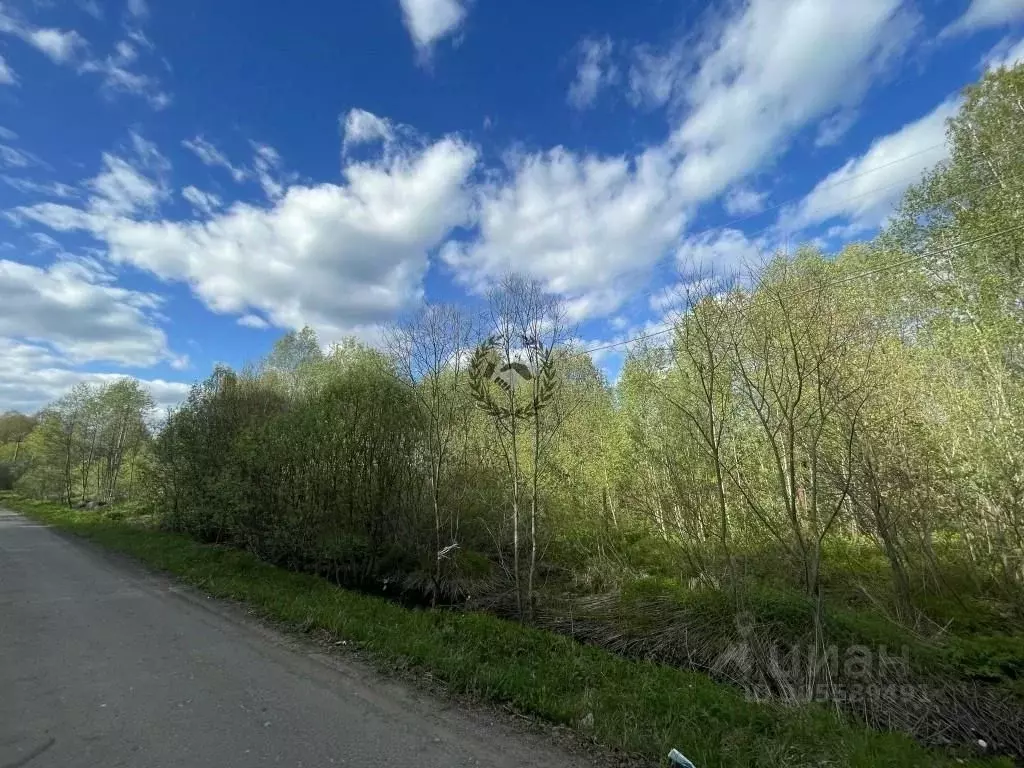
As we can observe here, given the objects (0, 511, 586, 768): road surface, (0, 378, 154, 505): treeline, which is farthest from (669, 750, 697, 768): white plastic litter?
(0, 378, 154, 505): treeline

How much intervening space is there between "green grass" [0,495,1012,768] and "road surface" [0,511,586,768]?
0.46 m

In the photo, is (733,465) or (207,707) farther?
(733,465)

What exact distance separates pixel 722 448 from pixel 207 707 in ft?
31.0

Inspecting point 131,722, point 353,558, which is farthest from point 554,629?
point 131,722

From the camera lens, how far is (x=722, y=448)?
10531 mm

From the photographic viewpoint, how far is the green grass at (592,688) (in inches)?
142

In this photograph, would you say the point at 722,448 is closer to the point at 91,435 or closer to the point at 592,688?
the point at 592,688

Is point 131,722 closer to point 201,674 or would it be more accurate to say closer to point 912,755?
point 201,674

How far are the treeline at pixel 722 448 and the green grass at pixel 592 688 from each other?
6.53 ft

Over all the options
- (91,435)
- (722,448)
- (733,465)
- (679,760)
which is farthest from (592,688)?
(91,435)

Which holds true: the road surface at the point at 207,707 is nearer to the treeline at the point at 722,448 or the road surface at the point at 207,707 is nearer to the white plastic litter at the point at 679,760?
the white plastic litter at the point at 679,760

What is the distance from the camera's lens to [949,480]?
26.2 feet

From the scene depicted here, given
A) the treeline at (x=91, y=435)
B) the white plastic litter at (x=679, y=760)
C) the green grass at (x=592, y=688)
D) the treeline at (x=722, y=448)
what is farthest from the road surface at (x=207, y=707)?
the treeline at (x=91, y=435)

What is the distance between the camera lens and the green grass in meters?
3.60
